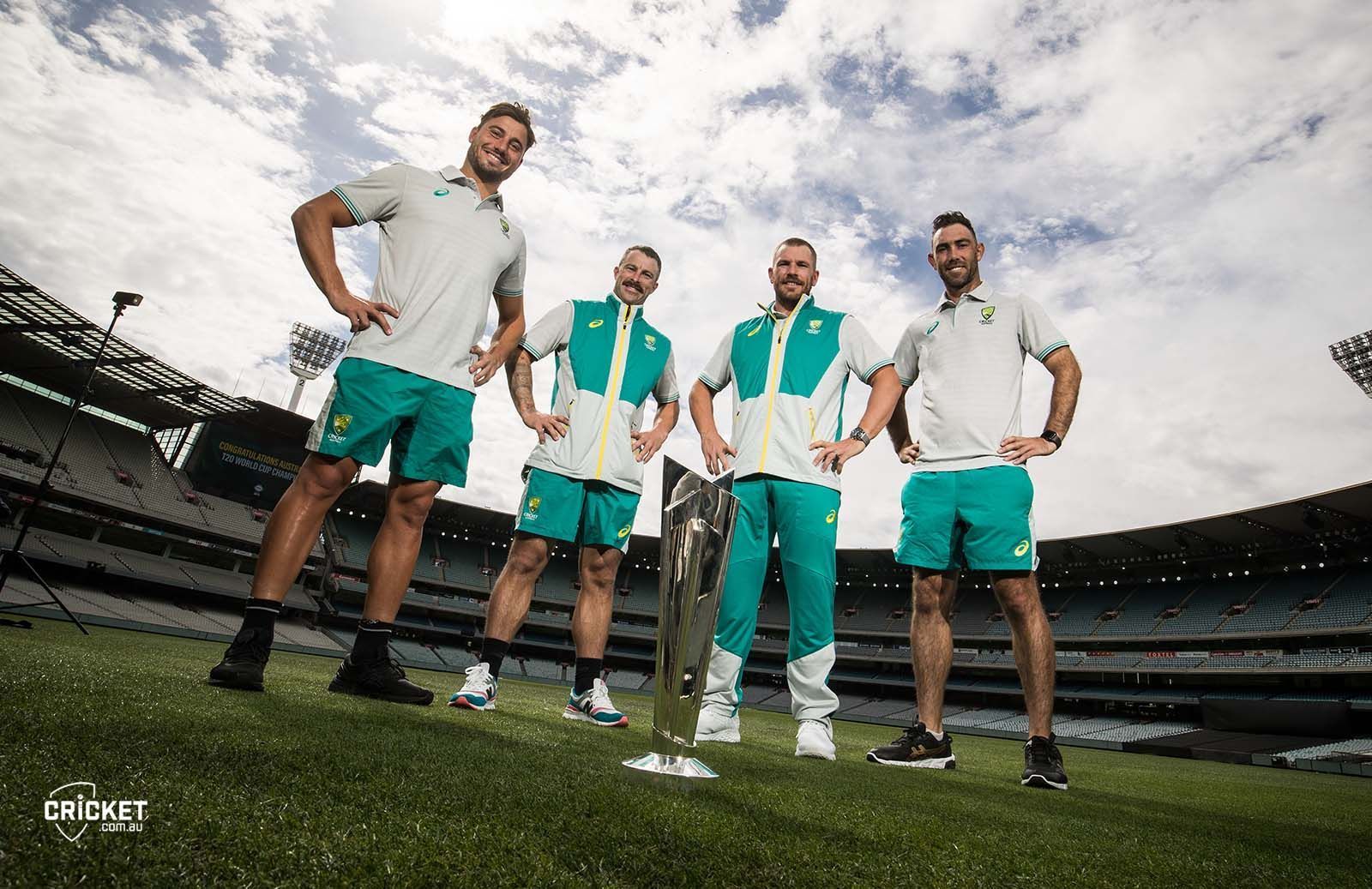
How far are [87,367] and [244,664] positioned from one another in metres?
27.8

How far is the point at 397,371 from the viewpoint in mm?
2742

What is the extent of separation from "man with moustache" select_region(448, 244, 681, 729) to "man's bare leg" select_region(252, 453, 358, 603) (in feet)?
3.62

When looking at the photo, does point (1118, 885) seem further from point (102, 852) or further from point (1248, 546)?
point (1248, 546)

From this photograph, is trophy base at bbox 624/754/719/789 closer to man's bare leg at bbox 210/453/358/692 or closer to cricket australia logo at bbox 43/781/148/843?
cricket australia logo at bbox 43/781/148/843

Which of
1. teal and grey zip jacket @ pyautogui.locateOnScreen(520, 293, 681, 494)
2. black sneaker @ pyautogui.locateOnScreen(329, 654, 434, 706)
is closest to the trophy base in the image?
black sneaker @ pyautogui.locateOnScreen(329, 654, 434, 706)

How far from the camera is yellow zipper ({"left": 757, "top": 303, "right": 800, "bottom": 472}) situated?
353 centimetres

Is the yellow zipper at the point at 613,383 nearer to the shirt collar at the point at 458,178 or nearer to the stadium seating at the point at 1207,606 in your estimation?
the shirt collar at the point at 458,178

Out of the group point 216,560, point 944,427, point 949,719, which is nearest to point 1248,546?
point 949,719

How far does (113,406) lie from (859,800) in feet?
116

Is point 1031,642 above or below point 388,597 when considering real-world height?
above

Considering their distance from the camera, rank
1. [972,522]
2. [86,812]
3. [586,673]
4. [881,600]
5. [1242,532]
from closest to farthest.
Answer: [86,812]
[972,522]
[586,673]
[1242,532]
[881,600]

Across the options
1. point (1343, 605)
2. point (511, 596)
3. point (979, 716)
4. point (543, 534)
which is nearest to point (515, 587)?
point (511, 596)

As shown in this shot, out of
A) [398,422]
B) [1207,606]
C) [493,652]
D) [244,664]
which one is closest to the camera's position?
[244,664]

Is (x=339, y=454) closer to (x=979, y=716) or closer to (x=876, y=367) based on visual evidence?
(x=876, y=367)
